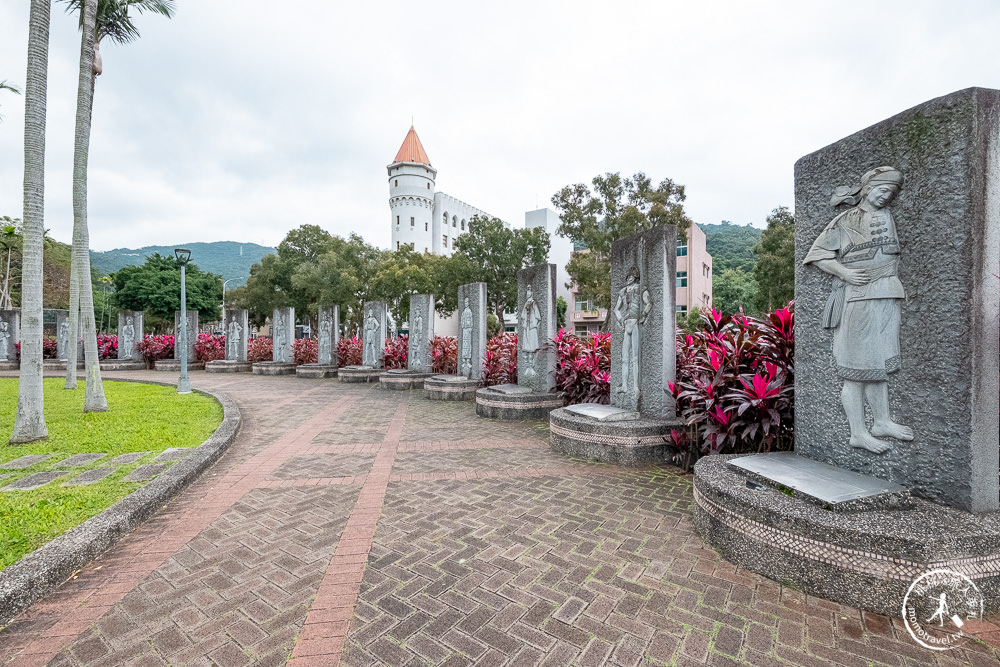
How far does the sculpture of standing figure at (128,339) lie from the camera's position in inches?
767

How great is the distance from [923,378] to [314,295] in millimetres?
27315

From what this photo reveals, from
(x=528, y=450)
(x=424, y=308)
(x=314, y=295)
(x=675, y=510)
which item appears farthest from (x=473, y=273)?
(x=675, y=510)

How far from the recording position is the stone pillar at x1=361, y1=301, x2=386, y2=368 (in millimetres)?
14320

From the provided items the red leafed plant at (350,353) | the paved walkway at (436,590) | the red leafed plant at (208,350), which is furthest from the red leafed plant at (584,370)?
the red leafed plant at (208,350)

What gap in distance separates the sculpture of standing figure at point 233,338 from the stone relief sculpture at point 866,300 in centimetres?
2007

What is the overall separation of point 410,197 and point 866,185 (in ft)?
159

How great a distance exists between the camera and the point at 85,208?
311 inches

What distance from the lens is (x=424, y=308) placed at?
41.1ft

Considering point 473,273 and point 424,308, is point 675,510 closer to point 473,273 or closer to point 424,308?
point 424,308

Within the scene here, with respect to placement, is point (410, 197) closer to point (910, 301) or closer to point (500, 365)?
point (500, 365)

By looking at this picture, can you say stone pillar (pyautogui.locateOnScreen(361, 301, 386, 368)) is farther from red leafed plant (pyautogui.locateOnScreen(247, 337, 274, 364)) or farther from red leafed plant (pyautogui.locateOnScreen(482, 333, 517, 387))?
red leafed plant (pyautogui.locateOnScreen(247, 337, 274, 364))

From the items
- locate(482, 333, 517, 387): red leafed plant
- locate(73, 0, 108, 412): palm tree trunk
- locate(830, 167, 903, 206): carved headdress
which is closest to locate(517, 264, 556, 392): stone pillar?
locate(482, 333, 517, 387): red leafed plant

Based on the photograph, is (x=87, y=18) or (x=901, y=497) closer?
(x=901, y=497)

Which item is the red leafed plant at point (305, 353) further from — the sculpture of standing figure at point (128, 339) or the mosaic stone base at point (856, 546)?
the mosaic stone base at point (856, 546)
